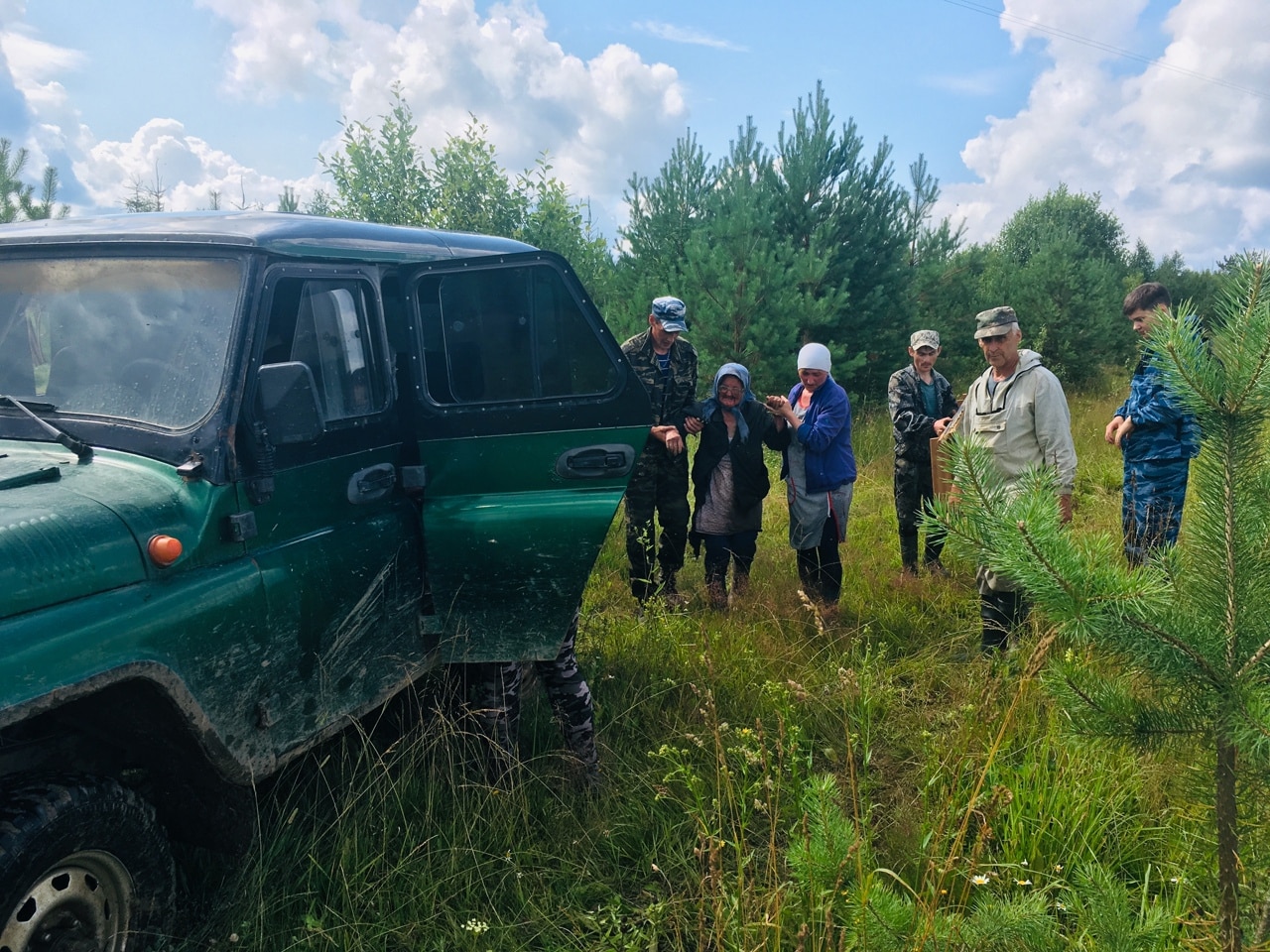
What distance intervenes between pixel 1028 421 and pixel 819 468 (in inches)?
48.6

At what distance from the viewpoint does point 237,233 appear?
96.3 inches

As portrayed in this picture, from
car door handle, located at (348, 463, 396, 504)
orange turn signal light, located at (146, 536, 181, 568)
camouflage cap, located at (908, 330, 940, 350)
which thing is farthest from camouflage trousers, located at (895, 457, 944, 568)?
orange turn signal light, located at (146, 536, 181, 568)

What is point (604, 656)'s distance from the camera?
3.99 metres

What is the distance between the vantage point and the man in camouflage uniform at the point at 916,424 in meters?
5.67

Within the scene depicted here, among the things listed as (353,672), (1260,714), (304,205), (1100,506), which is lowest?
(1100,506)

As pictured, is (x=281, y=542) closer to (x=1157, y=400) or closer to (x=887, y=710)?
(x=887, y=710)

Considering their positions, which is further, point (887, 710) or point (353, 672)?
point (887, 710)

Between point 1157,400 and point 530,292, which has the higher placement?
point 530,292

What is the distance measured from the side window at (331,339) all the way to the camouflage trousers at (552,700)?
1073 millimetres

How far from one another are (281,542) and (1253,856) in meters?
2.45

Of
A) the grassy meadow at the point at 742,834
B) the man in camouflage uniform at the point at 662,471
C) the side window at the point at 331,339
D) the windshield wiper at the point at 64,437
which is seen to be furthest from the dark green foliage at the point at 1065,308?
the windshield wiper at the point at 64,437

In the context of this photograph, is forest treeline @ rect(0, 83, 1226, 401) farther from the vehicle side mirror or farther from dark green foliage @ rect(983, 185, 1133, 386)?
the vehicle side mirror

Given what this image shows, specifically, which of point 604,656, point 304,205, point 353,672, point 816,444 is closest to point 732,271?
point 816,444

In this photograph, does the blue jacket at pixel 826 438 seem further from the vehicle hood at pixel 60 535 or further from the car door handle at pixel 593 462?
the vehicle hood at pixel 60 535
